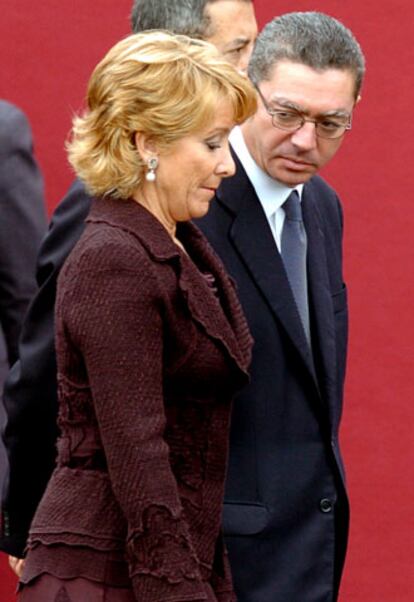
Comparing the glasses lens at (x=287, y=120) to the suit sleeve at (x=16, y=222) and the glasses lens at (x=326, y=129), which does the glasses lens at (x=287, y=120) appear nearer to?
the glasses lens at (x=326, y=129)

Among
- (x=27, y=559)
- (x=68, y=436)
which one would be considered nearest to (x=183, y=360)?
(x=68, y=436)

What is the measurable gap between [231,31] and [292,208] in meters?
0.59

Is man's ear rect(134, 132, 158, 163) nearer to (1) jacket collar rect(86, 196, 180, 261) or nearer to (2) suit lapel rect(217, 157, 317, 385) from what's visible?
(1) jacket collar rect(86, 196, 180, 261)

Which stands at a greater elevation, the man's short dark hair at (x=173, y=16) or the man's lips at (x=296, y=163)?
the man's short dark hair at (x=173, y=16)

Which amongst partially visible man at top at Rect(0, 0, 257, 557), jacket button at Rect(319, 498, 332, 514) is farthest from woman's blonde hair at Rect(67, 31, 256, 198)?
jacket button at Rect(319, 498, 332, 514)

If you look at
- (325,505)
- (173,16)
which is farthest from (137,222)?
(173,16)

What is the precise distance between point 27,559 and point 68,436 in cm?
20

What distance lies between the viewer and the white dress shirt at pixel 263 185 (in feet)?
11.1

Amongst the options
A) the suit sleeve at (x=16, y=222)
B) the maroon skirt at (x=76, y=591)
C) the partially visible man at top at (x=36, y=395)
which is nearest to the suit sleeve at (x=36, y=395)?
the partially visible man at top at (x=36, y=395)

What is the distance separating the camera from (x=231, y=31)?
3.91 m

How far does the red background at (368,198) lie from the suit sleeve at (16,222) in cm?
46

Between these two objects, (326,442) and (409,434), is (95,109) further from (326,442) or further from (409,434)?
(409,434)

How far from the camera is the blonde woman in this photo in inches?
109

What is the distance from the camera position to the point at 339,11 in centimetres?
445
